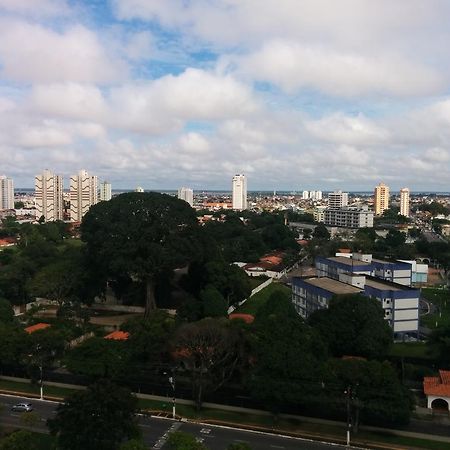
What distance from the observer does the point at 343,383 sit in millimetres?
20641

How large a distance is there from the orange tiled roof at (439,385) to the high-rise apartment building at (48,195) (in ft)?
397

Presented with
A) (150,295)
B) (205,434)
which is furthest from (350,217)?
(205,434)

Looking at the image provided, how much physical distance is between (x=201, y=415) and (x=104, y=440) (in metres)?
7.27

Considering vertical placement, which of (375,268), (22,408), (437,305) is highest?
(375,268)

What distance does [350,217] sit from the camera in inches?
4493

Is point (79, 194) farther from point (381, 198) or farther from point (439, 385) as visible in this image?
point (439, 385)

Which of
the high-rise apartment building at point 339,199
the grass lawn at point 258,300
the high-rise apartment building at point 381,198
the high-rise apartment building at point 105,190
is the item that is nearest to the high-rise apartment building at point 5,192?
the high-rise apartment building at point 105,190

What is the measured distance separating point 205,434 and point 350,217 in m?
98.9

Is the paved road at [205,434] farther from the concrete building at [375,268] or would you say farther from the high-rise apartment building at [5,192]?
the high-rise apartment building at [5,192]

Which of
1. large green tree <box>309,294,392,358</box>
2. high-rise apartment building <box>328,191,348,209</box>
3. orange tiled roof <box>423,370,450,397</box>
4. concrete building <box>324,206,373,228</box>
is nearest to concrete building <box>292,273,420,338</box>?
large green tree <box>309,294,392,358</box>

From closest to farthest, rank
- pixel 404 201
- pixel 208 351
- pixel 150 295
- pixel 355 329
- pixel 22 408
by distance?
pixel 22 408, pixel 208 351, pixel 355 329, pixel 150 295, pixel 404 201

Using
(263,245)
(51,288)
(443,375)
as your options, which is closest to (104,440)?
(443,375)

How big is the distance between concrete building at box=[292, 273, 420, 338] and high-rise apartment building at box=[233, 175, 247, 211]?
147m

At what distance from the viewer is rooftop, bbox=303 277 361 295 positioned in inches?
1370
